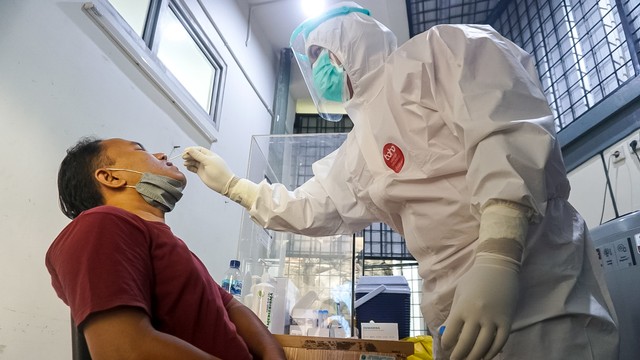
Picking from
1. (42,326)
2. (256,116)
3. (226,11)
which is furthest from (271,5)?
(42,326)

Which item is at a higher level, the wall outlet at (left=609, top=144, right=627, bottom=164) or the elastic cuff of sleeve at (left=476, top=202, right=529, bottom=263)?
the wall outlet at (left=609, top=144, right=627, bottom=164)

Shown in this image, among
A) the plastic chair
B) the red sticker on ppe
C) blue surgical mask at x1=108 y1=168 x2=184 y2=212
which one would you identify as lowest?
the plastic chair

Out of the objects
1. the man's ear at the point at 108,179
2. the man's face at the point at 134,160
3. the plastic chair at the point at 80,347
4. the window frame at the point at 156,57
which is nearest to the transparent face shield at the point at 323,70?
the man's face at the point at 134,160

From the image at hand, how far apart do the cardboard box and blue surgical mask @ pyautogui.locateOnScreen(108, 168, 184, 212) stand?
522 millimetres

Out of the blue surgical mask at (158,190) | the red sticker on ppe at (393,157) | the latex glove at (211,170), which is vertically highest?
the latex glove at (211,170)

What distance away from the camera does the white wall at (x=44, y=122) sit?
4.29ft

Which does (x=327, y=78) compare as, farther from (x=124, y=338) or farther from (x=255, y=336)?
(x=124, y=338)

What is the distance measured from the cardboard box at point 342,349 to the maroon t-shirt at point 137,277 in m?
0.23

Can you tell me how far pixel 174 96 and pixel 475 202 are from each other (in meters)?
1.97

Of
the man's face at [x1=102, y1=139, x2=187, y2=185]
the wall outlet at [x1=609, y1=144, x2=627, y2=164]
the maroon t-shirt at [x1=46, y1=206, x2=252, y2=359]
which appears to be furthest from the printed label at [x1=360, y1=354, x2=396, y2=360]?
the wall outlet at [x1=609, y1=144, x2=627, y2=164]

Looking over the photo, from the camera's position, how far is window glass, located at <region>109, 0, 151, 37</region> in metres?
2.07

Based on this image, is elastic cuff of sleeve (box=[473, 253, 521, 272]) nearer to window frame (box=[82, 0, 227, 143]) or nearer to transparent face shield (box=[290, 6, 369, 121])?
transparent face shield (box=[290, 6, 369, 121])

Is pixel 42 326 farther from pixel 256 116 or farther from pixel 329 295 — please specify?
pixel 256 116

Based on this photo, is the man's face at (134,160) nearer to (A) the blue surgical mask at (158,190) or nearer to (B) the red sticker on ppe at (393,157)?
(A) the blue surgical mask at (158,190)
